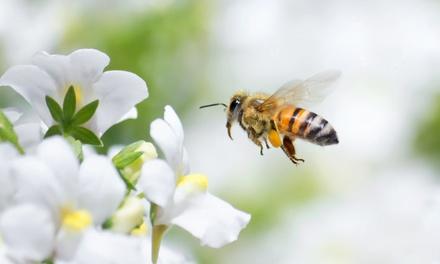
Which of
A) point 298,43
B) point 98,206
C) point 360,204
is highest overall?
point 98,206

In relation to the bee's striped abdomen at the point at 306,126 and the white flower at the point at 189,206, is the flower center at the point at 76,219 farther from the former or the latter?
the bee's striped abdomen at the point at 306,126

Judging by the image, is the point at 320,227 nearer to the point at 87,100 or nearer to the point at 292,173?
the point at 292,173

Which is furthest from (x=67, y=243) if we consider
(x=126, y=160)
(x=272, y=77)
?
(x=272, y=77)

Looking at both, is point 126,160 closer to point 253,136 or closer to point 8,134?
point 8,134

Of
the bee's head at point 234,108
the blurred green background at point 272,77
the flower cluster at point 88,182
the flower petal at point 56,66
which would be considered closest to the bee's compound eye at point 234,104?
the bee's head at point 234,108

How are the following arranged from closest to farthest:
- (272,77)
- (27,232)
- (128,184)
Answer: (27,232)
(128,184)
(272,77)

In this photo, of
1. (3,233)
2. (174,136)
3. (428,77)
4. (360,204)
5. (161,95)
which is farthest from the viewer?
(428,77)

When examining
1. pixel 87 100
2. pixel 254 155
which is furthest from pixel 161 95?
pixel 87 100
